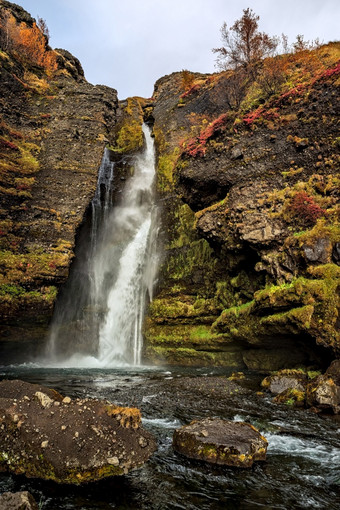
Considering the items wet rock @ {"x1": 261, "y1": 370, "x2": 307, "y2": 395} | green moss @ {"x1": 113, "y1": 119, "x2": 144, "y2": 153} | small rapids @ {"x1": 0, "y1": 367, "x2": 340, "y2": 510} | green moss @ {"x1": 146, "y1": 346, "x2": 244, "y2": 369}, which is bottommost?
green moss @ {"x1": 146, "y1": 346, "x2": 244, "y2": 369}

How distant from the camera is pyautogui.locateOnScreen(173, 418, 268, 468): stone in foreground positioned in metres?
4.72

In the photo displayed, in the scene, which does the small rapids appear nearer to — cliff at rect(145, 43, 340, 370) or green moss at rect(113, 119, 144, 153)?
cliff at rect(145, 43, 340, 370)

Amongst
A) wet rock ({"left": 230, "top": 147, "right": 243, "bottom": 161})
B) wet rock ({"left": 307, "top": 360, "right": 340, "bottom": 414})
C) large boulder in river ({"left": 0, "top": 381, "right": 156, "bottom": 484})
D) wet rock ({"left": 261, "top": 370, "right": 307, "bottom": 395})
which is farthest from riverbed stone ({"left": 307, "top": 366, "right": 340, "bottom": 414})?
wet rock ({"left": 230, "top": 147, "right": 243, "bottom": 161})

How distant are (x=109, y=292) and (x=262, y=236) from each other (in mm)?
11475

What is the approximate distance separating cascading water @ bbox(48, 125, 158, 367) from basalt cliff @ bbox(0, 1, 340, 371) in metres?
1.18

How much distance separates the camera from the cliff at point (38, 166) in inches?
662

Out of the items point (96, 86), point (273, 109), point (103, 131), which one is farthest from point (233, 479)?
point (96, 86)

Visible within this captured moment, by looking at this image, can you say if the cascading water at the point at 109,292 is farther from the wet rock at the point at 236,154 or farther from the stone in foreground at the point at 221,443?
the stone in foreground at the point at 221,443

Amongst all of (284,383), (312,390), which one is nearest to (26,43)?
(284,383)

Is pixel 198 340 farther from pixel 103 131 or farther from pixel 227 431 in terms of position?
pixel 103 131

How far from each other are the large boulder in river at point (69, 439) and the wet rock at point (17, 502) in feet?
3.20

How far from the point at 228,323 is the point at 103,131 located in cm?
2073

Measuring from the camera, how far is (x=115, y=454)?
449cm

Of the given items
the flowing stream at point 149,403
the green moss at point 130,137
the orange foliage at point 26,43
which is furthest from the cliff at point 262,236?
the orange foliage at point 26,43
